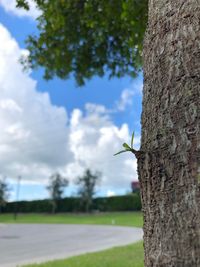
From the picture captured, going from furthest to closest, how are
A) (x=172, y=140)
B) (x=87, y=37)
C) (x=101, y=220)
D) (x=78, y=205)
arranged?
1. (x=78, y=205)
2. (x=101, y=220)
3. (x=87, y=37)
4. (x=172, y=140)

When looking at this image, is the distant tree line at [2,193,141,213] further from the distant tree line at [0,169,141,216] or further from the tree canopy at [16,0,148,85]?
the tree canopy at [16,0,148,85]

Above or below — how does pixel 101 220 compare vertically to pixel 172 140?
above

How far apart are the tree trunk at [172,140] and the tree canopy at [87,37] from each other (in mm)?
5213

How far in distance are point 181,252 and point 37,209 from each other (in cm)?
6409

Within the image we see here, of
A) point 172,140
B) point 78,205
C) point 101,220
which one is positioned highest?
point 78,205

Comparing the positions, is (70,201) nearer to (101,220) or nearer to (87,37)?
(101,220)

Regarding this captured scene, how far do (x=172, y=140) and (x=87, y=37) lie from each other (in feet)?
26.7

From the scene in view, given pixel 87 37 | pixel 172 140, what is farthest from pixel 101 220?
pixel 172 140

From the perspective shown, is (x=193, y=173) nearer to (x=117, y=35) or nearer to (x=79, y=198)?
(x=117, y=35)

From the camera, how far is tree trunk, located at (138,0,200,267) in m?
1.77

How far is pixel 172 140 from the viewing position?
1875mm

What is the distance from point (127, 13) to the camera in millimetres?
7152

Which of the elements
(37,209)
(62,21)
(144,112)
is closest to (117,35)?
(62,21)

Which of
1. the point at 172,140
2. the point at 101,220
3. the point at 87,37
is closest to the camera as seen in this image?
the point at 172,140
